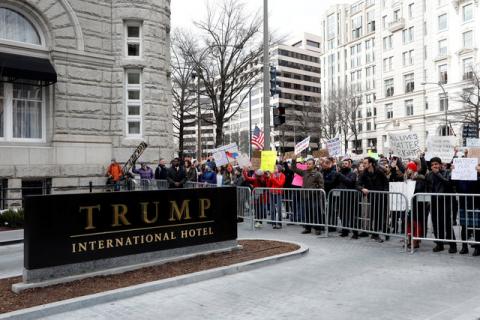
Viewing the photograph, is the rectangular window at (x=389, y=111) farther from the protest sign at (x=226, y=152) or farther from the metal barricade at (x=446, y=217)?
the metal barricade at (x=446, y=217)

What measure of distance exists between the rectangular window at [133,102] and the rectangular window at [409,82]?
5914cm

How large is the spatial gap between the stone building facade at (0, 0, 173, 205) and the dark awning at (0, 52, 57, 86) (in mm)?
34

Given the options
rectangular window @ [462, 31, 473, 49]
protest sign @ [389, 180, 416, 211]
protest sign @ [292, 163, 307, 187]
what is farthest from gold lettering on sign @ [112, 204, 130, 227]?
rectangular window @ [462, 31, 473, 49]

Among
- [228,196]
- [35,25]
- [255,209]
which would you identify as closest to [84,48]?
[35,25]

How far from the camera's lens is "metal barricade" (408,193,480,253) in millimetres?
8977

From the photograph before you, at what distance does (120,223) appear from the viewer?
7.74 m

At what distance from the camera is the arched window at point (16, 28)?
1625 cm

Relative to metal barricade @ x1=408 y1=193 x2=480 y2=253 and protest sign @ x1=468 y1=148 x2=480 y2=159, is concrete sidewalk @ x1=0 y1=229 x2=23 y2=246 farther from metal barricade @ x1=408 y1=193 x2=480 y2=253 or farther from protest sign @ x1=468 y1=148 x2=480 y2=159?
protest sign @ x1=468 y1=148 x2=480 y2=159

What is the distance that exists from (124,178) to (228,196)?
9.37m

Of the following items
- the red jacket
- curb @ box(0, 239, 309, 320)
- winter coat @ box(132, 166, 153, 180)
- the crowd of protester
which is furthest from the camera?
winter coat @ box(132, 166, 153, 180)

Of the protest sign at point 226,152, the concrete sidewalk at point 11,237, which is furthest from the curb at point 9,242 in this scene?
the protest sign at point 226,152

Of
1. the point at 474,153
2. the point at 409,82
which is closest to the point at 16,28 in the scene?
the point at 474,153

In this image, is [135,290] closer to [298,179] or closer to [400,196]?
[400,196]

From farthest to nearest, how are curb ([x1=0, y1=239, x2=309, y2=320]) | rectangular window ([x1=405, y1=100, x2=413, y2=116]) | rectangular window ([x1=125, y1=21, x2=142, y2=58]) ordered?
rectangular window ([x1=405, y1=100, x2=413, y2=116]) → rectangular window ([x1=125, y1=21, x2=142, y2=58]) → curb ([x1=0, y1=239, x2=309, y2=320])
